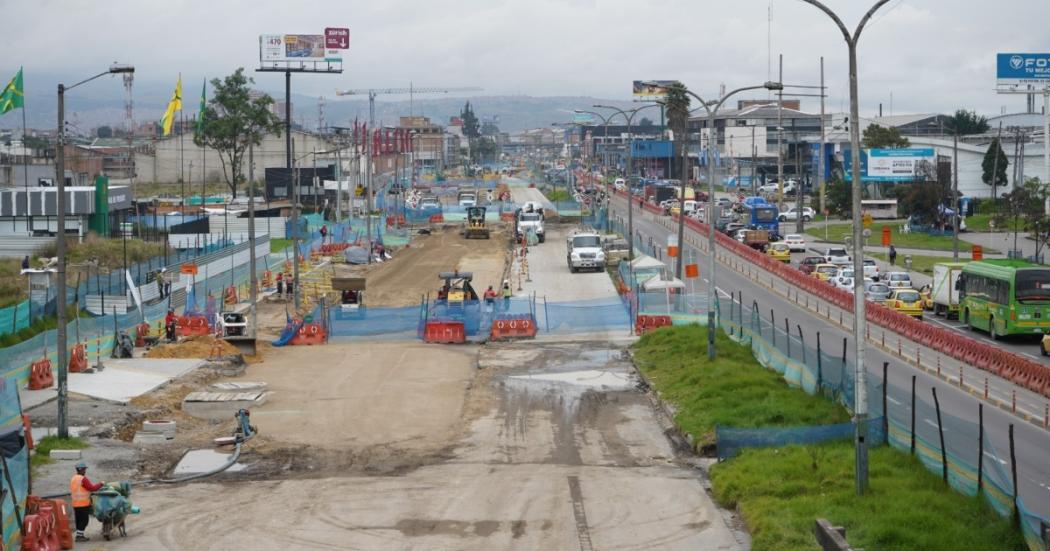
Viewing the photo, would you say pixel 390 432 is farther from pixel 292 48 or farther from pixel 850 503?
pixel 292 48

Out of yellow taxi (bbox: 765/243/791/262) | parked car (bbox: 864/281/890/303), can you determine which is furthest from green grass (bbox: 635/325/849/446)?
yellow taxi (bbox: 765/243/791/262)

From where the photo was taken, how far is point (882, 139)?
136m

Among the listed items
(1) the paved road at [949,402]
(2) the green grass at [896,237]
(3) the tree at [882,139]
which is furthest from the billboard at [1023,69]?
(1) the paved road at [949,402]

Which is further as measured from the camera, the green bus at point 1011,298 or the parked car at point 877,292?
the parked car at point 877,292

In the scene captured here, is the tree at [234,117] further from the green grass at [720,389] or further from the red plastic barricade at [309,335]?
the green grass at [720,389]

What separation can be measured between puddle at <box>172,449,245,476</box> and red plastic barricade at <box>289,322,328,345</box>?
1990 cm

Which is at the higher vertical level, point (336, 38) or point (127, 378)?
point (336, 38)

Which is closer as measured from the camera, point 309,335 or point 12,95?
point 309,335

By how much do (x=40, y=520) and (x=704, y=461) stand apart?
→ 13.1 m

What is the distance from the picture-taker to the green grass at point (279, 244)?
8839 centimetres

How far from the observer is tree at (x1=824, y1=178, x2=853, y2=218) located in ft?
383

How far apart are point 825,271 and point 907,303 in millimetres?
13011

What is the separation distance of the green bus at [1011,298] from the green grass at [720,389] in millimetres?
10440

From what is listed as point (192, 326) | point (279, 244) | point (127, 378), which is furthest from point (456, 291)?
point (279, 244)
